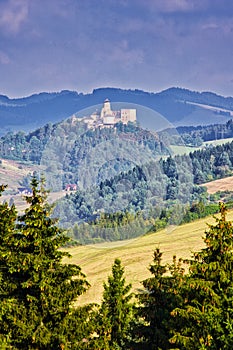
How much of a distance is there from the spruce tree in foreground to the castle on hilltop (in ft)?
34.7

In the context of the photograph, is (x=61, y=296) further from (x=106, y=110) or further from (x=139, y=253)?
(x=139, y=253)

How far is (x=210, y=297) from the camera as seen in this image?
14859 millimetres

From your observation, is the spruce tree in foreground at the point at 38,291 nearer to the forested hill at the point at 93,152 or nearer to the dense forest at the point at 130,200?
the dense forest at the point at 130,200

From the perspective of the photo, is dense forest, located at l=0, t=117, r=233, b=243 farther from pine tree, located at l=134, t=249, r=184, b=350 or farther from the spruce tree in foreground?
the spruce tree in foreground

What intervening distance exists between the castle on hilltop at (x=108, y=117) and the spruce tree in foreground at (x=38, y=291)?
10.6 metres

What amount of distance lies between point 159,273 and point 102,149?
7496 millimetres

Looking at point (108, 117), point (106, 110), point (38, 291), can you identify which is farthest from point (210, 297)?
point (106, 110)

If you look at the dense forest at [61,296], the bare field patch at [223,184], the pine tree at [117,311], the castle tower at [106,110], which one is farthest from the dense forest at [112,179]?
the bare field patch at [223,184]

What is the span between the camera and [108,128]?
85.7 feet

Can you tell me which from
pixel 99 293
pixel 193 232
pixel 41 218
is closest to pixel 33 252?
pixel 41 218

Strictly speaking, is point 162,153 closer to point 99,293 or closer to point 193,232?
point 99,293

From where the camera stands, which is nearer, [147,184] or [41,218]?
[41,218]

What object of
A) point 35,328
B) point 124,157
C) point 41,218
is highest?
point 124,157

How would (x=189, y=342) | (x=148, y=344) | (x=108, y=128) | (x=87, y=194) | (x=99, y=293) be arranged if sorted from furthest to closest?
(x=99, y=293) → (x=108, y=128) → (x=87, y=194) → (x=148, y=344) → (x=189, y=342)
